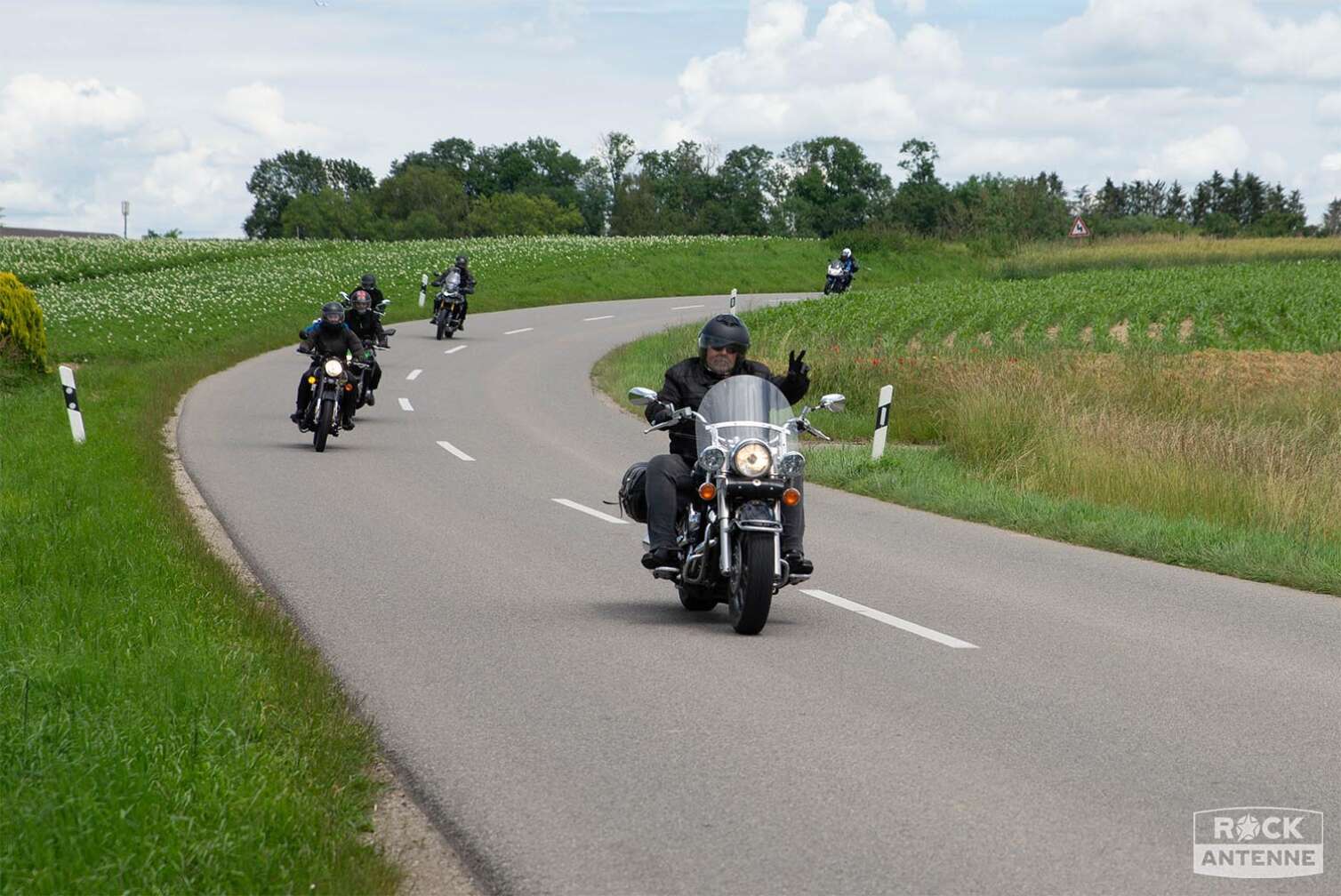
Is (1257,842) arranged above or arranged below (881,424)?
above

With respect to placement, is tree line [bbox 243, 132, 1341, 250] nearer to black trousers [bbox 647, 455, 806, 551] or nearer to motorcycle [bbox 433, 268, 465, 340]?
motorcycle [bbox 433, 268, 465, 340]

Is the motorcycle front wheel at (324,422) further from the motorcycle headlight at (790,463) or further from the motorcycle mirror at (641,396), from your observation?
the motorcycle headlight at (790,463)

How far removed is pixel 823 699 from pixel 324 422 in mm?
12969

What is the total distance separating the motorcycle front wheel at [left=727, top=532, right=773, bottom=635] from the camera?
8531 mm

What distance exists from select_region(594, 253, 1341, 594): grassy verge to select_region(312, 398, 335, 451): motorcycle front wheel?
18.8ft

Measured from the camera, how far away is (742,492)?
8.67 m

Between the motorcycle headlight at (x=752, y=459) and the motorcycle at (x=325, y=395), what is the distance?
11423 millimetres

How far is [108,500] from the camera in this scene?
40.3 feet

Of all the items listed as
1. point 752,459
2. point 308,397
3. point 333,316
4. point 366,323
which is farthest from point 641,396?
point 366,323

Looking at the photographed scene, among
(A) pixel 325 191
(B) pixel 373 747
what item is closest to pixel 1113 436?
(B) pixel 373 747

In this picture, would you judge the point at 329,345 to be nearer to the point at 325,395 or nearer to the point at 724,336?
the point at 325,395

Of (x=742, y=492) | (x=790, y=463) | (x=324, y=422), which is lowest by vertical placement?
(x=324, y=422)

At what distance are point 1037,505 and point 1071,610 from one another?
479 cm

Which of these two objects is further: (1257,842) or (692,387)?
(692,387)
